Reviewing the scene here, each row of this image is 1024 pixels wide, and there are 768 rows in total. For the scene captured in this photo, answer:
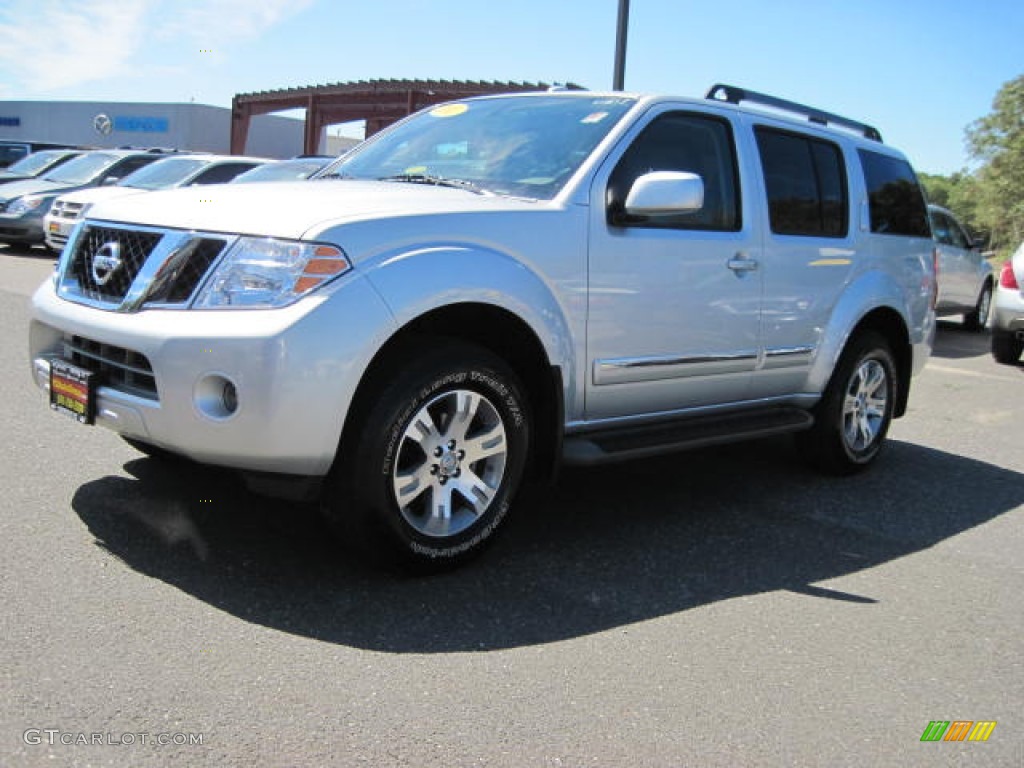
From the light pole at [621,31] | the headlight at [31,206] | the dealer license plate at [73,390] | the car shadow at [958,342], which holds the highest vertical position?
the light pole at [621,31]

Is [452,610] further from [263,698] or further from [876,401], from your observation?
[876,401]

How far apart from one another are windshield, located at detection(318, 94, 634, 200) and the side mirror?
1.03 feet

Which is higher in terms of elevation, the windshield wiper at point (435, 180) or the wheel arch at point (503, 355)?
the windshield wiper at point (435, 180)

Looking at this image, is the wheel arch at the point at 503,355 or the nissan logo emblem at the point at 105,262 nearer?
the wheel arch at the point at 503,355

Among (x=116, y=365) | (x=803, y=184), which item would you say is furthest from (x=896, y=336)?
(x=116, y=365)

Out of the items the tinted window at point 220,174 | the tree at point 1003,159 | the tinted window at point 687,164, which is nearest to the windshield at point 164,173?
the tinted window at point 220,174

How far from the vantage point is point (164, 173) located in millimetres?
14289

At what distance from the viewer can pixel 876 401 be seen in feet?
19.5

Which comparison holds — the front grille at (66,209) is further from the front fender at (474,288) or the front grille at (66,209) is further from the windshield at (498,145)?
the front fender at (474,288)

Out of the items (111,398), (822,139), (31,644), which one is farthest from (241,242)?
(822,139)

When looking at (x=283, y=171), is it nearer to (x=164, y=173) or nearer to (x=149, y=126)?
(x=164, y=173)

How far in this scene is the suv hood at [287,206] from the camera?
10.8ft

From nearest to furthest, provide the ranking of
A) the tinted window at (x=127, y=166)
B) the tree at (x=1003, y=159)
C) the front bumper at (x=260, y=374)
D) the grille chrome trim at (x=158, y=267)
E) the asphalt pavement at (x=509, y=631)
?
the asphalt pavement at (x=509, y=631) → the front bumper at (x=260, y=374) → the grille chrome trim at (x=158, y=267) → the tinted window at (x=127, y=166) → the tree at (x=1003, y=159)

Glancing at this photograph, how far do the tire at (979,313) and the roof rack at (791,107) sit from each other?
404 inches
